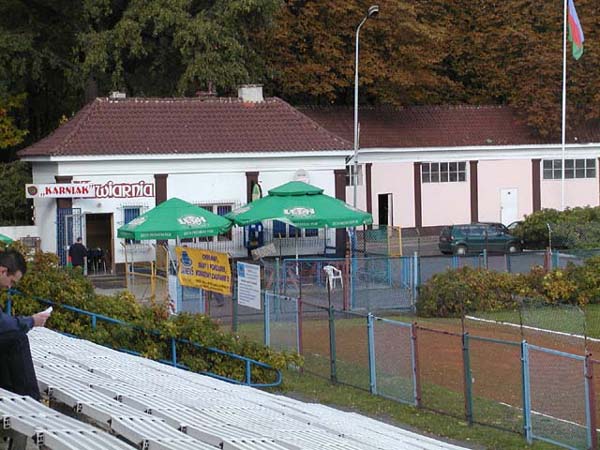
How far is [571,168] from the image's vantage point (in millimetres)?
57875

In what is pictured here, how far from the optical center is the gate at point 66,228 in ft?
129

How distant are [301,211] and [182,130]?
9.07 meters

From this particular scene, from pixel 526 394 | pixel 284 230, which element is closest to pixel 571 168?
pixel 284 230

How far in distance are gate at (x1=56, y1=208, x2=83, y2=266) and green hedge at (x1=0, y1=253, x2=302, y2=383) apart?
1942 cm

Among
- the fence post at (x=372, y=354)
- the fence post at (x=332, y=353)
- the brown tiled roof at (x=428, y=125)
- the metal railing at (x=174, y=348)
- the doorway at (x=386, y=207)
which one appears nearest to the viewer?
the metal railing at (x=174, y=348)

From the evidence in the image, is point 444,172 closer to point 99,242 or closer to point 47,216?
point 99,242

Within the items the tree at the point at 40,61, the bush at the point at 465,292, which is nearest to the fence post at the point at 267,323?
the bush at the point at 465,292

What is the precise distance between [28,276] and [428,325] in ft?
36.3

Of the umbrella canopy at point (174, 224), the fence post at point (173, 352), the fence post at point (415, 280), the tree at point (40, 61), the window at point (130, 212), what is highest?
the tree at point (40, 61)

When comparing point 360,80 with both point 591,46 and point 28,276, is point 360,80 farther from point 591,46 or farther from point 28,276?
point 28,276

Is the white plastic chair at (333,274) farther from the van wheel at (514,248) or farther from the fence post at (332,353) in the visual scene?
the van wheel at (514,248)

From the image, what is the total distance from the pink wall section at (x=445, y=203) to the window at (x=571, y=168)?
4.29 m

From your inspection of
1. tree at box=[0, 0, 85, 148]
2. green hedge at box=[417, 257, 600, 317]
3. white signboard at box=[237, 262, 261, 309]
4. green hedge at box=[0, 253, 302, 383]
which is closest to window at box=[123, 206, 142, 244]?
tree at box=[0, 0, 85, 148]

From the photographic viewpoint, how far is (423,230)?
183 ft
